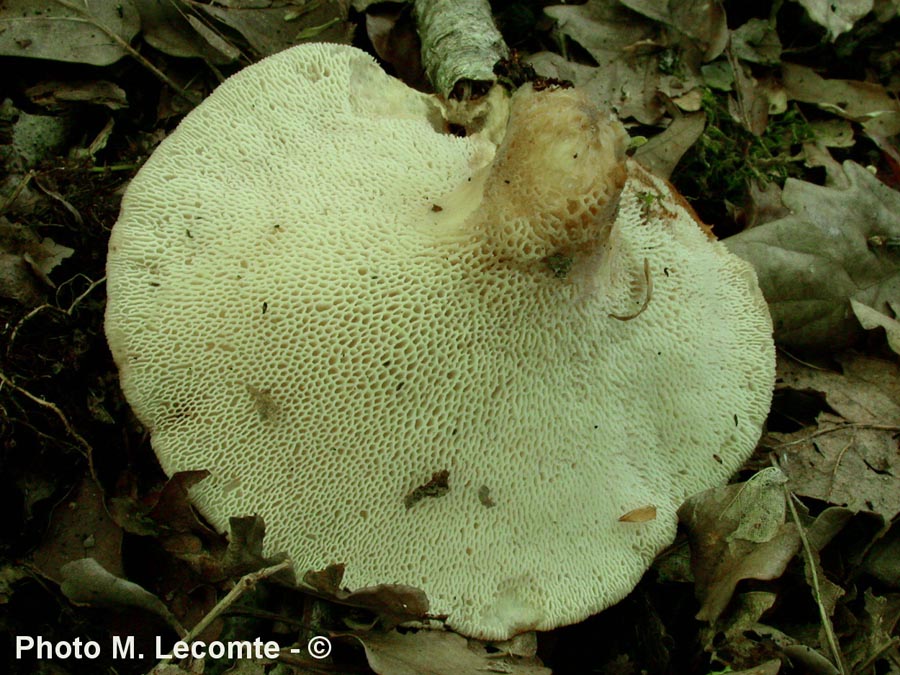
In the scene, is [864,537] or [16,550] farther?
[864,537]

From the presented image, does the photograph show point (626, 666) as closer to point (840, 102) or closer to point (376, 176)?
point (376, 176)

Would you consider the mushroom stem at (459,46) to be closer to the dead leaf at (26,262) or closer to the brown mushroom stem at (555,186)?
the brown mushroom stem at (555,186)

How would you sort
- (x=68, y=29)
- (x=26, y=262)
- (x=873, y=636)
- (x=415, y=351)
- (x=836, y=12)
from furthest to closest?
(x=836, y=12) → (x=68, y=29) → (x=26, y=262) → (x=873, y=636) → (x=415, y=351)

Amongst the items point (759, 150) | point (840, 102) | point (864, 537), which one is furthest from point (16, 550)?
point (840, 102)

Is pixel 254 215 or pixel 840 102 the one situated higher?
pixel 254 215

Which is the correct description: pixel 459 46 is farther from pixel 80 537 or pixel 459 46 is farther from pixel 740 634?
pixel 740 634

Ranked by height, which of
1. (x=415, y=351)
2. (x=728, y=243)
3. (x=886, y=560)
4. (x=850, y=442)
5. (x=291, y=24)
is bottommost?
(x=886, y=560)

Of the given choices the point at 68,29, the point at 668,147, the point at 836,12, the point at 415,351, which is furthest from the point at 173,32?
the point at 836,12

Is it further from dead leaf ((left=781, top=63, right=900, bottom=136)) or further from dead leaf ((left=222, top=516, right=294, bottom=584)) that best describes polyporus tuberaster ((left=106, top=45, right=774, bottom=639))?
dead leaf ((left=781, top=63, right=900, bottom=136))
